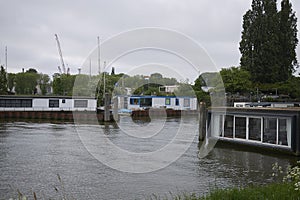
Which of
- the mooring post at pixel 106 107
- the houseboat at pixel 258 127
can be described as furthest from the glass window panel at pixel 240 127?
the mooring post at pixel 106 107

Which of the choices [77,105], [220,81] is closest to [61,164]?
[77,105]

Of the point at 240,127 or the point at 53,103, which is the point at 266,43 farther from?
the point at 240,127

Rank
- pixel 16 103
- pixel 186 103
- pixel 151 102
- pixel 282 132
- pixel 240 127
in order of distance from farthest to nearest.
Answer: pixel 186 103 < pixel 151 102 < pixel 16 103 < pixel 240 127 < pixel 282 132

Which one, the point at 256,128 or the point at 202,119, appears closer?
the point at 256,128

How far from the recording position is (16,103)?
46.7 m

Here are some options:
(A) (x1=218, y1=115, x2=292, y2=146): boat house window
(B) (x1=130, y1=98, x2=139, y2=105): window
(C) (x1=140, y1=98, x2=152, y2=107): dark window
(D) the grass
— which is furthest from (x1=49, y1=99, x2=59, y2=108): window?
(D) the grass

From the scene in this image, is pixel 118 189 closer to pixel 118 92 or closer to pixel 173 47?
pixel 173 47

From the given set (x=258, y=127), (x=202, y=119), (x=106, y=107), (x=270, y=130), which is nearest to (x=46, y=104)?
(x=106, y=107)

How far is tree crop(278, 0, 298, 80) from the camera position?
48438 millimetres

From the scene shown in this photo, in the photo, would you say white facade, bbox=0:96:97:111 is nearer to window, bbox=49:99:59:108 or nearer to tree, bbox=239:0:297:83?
window, bbox=49:99:59:108

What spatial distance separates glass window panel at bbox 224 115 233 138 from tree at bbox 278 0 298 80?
30670mm

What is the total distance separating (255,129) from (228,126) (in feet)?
7.04

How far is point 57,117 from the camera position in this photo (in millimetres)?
41719

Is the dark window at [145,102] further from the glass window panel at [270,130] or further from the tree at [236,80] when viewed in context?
the glass window panel at [270,130]
